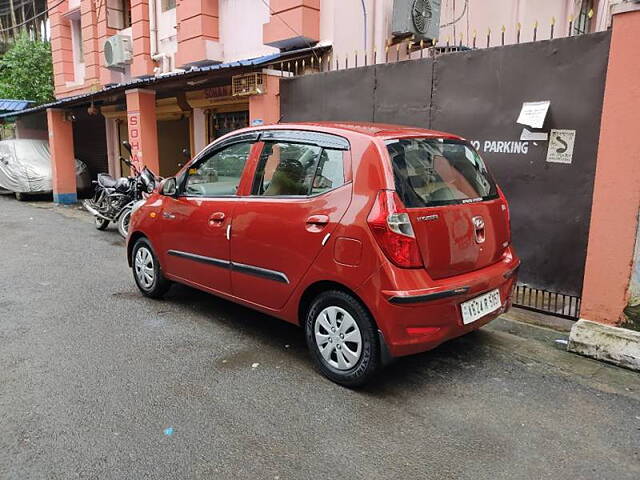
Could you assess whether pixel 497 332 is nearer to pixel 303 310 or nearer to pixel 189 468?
pixel 303 310

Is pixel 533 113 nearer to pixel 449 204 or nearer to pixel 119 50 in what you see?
pixel 449 204

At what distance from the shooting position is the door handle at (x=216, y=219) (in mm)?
4195

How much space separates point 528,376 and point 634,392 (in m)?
0.66

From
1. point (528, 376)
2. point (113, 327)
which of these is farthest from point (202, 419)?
point (528, 376)

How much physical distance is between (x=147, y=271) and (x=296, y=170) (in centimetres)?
236

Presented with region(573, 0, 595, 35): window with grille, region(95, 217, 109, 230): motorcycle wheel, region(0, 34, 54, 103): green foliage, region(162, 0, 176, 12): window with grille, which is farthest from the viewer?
region(0, 34, 54, 103): green foliage

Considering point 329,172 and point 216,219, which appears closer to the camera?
point 329,172

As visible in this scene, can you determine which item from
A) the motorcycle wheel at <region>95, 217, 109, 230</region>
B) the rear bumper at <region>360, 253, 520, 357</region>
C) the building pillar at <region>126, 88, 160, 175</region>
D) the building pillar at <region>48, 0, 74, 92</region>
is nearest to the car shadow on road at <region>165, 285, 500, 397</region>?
the rear bumper at <region>360, 253, 520, 357</region>

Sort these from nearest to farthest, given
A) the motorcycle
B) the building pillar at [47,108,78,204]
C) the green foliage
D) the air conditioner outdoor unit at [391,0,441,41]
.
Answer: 1. the air conditioner outdoor unit at [391,0,441,41]
2. the motorcycle
3. the building pillar at [47,108,78,204]
4. the green foliage

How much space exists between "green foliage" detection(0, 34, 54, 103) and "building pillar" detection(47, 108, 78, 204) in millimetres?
7251

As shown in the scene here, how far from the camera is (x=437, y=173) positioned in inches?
138

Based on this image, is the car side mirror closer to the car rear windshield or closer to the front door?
the front door

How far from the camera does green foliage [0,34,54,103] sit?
768 inches

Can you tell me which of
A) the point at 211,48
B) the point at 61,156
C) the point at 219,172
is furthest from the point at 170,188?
the point at 61,156
